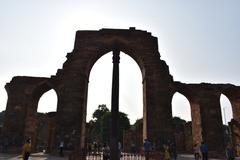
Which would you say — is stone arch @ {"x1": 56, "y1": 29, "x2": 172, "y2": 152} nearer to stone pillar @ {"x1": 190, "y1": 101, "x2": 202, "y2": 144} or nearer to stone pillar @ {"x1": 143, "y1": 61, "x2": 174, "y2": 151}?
stone pillar @ {"x1": 143, "y1": 61, "x2": 174, "y2": 151}

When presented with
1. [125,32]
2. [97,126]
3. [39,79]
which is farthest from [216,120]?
[97,126]

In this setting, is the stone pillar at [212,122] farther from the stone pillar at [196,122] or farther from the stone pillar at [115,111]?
the stone pillar at [115,111]

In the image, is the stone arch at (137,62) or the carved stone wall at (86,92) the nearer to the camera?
the carved stone wall at (86,92)

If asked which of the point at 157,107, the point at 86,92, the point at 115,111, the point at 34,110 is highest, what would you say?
the point at 86,92

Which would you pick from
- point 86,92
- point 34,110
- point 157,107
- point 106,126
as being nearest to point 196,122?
point 157,107

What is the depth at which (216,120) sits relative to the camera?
20453 mm

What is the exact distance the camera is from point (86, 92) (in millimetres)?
19375

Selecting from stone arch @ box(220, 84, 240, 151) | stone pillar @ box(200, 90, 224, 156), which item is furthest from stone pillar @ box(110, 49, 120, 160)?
stone arch @ box(220, 84, 240, 151)

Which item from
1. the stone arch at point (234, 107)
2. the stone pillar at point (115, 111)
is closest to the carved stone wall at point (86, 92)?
the stone arch at point (234, 107)

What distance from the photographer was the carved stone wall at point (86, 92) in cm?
1778

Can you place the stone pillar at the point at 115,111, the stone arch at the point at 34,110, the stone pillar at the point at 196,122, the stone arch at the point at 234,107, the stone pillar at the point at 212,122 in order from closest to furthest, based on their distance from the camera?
the stone pillar at the point at 115,111 < the stone pillar at the point at 212,122 < the stone arch at the point at 34,110 < the stone pillar at the point at 196,122 < the stone arch at the point at 234,107

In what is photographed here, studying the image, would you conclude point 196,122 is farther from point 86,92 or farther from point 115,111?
point 115,111

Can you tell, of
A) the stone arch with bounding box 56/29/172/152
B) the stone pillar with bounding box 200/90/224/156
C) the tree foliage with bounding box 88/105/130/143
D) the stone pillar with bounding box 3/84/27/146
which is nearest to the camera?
the stone arch with bounding box 56/29/172/152

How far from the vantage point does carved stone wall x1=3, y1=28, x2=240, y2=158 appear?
17.8 meters
